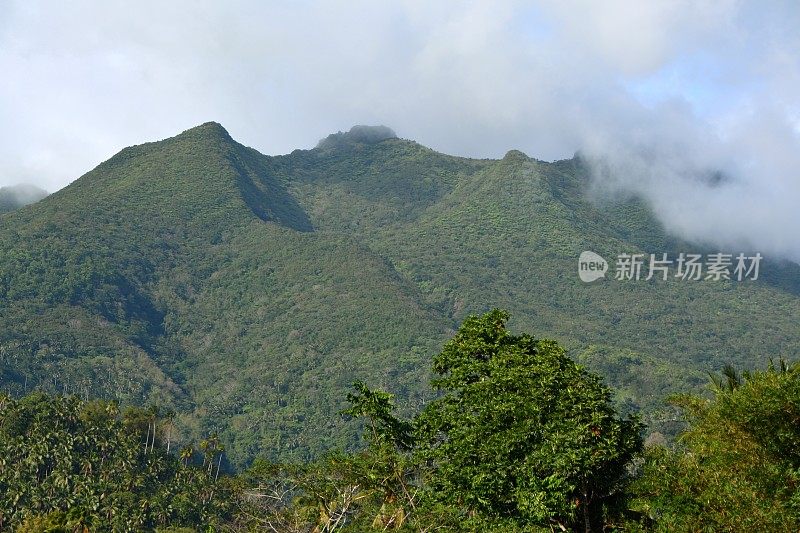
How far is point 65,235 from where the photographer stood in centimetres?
19225

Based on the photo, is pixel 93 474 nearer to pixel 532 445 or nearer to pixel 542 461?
pixel 532 445

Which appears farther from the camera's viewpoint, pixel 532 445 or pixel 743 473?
pixel 532 445

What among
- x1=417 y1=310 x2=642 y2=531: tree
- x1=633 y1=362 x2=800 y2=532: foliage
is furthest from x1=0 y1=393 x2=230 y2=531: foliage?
x1=633 y1=362 x2=800 y2=532: foliage

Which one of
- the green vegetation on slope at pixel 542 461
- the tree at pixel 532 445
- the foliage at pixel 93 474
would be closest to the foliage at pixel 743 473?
the green vegetation on slope at pixel 542 461

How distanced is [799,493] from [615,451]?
266 inches

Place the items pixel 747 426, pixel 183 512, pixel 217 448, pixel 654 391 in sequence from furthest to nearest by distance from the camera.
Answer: pixel 654 391
pixel 217 448
pixel 183 512
pixel 747 426

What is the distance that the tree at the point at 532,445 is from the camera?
2085cm

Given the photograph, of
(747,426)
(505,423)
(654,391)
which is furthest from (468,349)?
(654,391)

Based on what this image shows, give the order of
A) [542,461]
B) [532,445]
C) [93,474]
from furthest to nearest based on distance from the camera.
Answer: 1. [93,474]
2. [532,445]
3. [542,461]

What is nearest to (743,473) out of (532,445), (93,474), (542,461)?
(542,461)

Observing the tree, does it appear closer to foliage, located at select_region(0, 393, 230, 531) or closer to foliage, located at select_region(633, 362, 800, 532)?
foliage, located at select_region(633, 362, 800, 532)

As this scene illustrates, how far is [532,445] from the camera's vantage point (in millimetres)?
21594

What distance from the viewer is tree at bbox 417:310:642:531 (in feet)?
68.4

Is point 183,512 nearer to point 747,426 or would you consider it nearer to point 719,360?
point 747,426
